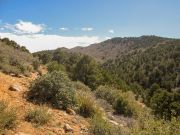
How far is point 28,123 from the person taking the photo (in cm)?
793

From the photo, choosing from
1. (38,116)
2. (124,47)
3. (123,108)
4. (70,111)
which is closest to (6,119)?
(38,116)

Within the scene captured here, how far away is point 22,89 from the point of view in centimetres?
1084

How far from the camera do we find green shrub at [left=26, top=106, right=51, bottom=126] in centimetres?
813

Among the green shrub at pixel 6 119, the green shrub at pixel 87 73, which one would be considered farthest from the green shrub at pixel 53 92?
the green shrub at pixel 87 73

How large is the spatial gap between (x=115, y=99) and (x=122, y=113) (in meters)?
1.14

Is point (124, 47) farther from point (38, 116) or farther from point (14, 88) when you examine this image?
point (38, 116)

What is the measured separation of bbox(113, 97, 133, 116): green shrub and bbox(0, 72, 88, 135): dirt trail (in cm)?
370

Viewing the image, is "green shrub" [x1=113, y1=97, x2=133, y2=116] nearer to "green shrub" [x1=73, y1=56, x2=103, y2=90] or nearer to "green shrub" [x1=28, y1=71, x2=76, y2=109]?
"green shrub" [x1=28, y1=71, x2=76, y2=109]

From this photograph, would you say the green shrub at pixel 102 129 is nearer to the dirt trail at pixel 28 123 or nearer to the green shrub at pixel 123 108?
the dirt trail at pixel 28 123

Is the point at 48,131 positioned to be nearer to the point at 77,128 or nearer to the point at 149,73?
the point at 77,128

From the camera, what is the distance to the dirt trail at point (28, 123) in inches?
299

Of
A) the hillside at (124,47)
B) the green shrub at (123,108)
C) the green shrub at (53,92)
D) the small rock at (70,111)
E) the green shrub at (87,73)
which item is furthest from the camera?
the hillside at (124,47)

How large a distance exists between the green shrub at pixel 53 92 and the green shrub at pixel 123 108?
323 centimetres

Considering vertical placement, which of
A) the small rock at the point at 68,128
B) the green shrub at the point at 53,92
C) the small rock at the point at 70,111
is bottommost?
the small rock at the point at 68,128
